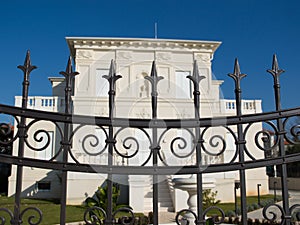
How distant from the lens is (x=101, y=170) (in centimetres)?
239

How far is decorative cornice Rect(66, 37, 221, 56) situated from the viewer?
61.2 feet

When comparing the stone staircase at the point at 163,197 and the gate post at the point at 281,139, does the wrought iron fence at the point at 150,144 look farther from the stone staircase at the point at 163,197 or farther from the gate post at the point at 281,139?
the stone staircase at the point at 163,197

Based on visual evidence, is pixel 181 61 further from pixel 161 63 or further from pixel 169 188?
pixel 169 188

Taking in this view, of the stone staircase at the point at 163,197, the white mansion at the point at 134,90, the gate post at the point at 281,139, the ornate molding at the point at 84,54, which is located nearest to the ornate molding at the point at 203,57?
the white mansion at the point at 134,90

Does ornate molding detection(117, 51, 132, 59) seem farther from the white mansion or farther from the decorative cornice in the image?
the decorative cornice

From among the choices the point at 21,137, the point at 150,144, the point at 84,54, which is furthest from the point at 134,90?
the point at 21,137

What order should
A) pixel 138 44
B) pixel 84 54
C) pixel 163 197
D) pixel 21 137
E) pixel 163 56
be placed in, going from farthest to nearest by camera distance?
1. pixel 163 56
2. pixel 138 44
3. pixel 84 54
4. pixel 163 197
5. pixel 21 137

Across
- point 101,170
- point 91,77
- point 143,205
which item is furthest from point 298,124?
point 91,77

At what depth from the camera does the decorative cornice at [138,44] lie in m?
18.7

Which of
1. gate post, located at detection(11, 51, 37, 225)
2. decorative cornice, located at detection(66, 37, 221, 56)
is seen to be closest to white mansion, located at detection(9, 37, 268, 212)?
decorative cornice, located at detection(66, 37, 221, 56)

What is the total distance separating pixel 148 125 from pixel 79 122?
547mm

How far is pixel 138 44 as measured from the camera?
19.0 m

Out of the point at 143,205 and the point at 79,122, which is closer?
the point at 79,122

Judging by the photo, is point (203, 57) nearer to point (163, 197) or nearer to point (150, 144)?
point (163, 197)
